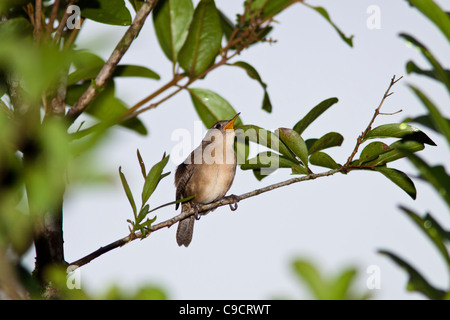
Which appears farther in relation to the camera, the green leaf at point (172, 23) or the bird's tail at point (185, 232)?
the bird's tail at point (185, 232)

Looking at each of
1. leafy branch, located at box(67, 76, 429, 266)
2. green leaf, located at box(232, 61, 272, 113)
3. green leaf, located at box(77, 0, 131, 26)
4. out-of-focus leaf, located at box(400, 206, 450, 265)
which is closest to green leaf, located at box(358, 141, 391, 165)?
leafy branch, located at box(67, 76, 429, 266)

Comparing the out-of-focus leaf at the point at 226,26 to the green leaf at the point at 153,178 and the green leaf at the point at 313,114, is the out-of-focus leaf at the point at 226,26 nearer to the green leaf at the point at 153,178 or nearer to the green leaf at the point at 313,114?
the green leaf at the point at 313,114

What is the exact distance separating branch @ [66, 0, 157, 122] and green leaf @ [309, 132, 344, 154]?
909mm

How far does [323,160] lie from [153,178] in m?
0.78

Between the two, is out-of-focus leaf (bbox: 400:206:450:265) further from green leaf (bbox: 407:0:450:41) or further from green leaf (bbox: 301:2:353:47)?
green leaf (bbox: 301:2:353:47)

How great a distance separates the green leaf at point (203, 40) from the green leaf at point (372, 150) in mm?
823

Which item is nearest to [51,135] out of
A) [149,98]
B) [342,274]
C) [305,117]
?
[342,274]

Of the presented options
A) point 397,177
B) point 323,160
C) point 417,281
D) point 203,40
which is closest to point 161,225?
point 323,160

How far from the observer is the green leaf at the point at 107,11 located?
221 cm

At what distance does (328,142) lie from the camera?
2.21 meters

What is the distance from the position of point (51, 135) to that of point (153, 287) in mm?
330

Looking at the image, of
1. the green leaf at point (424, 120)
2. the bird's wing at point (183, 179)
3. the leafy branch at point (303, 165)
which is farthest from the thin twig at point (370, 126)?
the bird's wing at point (183, 179)

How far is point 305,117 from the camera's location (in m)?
2.16

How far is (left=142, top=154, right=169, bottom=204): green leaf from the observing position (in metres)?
1.76
